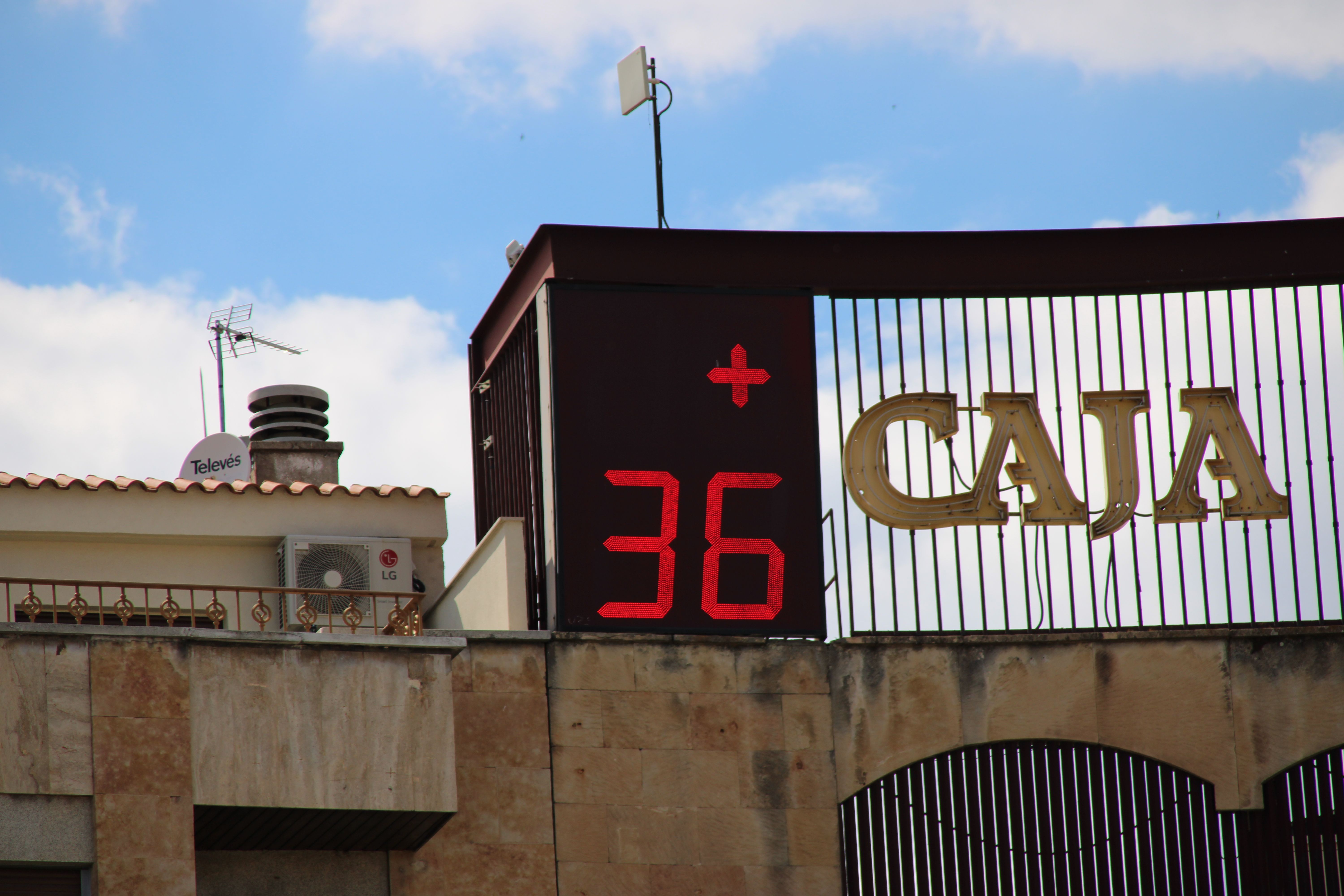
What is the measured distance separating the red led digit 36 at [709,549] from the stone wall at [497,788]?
1.06m

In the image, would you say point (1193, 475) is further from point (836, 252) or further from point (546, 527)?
point (546, 527)

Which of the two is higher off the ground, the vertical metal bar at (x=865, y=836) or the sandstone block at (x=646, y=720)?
the sandstone block at (x=646, y=720)

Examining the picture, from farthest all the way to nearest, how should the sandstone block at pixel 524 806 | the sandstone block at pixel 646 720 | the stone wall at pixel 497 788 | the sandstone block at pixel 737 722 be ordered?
the sandstone block at pixel 737 722, the sandstone block at pixel 646 720, the sandstone block at pixel 524 806, the stone wall at pixel 497 788

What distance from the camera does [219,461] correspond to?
77.6ft

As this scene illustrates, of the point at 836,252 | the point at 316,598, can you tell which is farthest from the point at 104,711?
the point at 836,252

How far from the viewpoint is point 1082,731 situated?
17156mm

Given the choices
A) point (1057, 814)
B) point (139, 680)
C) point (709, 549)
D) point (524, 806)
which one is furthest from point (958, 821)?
point (139, 680)

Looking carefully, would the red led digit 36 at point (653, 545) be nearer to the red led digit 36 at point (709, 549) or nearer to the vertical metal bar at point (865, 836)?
the red led digit 36 at point (709, 549)

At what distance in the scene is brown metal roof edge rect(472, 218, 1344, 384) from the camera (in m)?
17.9

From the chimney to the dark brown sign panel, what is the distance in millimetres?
7271

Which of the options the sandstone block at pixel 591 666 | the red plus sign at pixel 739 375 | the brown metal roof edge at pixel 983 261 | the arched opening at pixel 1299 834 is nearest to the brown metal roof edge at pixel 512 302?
the brown metal roof edge at pixel 983 261

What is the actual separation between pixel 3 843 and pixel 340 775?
2.53 meters

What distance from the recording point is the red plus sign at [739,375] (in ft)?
58.1

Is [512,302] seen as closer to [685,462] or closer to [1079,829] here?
[685,462]
